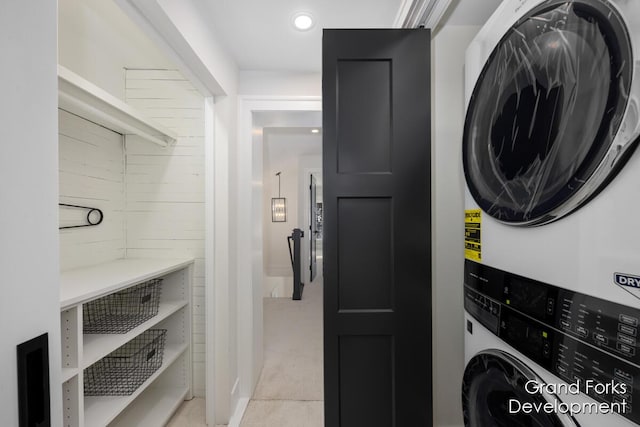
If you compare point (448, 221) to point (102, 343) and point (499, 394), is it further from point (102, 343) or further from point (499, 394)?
point (102, 343)

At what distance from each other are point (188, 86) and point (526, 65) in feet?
7.22

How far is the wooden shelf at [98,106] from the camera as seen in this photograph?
1.14 metres

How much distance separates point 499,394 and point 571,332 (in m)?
0.35

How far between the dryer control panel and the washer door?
0.18 meters

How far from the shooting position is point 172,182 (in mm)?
2104

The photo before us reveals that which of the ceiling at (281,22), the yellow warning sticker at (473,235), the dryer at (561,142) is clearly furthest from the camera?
the ceiling at (281,22)

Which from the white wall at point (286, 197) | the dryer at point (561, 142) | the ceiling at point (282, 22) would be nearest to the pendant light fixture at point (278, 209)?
the white wall at point (286, 197)

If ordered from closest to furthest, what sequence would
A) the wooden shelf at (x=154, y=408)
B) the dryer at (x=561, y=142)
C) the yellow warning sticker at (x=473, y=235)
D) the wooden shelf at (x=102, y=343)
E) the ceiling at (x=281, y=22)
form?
the dryer at (x=561, y=142) < the yellow warning sticker at (x=473, y=235) < the wooden shelf at (x=102, y=343) < the ceiling at (x=281, y=22) < the wooden shelf at (x=154, y=408)

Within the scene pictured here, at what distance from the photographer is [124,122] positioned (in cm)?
155

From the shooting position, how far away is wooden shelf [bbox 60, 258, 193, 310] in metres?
1.10

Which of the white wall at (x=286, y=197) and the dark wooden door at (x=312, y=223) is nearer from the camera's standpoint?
the white wall at (x=286, y=197)

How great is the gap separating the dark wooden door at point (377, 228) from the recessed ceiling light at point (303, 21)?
1.52 ft

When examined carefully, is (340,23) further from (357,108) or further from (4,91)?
(4,91)

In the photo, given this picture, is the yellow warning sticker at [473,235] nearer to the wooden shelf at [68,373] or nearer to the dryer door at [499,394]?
the dryer door at [499,394]
